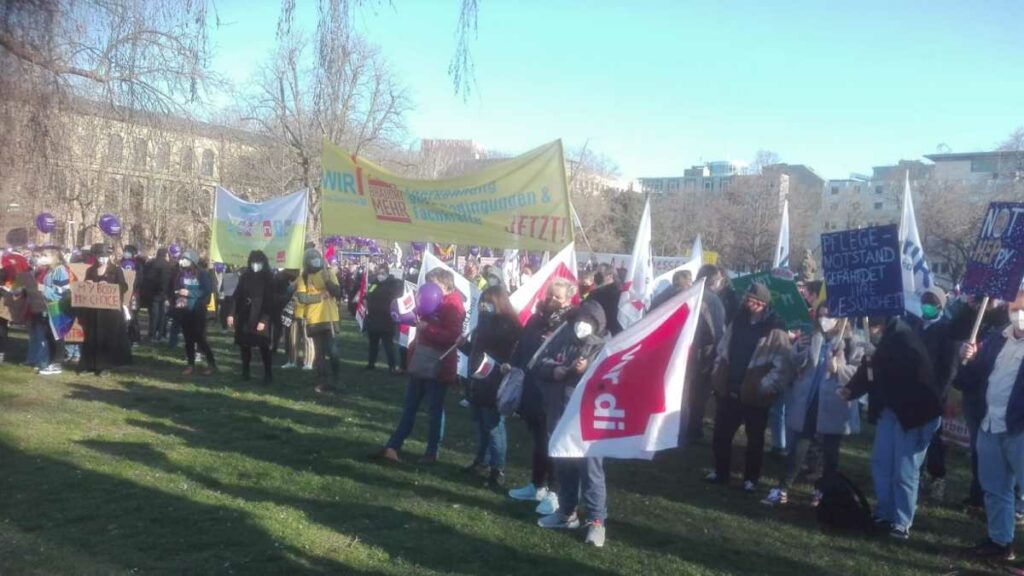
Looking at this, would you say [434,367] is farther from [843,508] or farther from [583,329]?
[843,508]

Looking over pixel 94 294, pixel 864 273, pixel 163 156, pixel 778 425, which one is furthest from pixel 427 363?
pixel 163 156

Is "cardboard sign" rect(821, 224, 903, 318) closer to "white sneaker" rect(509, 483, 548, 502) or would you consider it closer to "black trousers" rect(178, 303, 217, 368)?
"white sneaker" rect(509, 483, 548, 502)

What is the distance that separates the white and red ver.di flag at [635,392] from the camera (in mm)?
6270

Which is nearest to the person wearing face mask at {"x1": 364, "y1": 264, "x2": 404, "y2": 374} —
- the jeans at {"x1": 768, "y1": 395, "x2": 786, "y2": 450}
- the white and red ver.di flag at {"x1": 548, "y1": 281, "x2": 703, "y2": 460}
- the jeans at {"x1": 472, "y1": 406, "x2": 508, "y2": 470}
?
the jeans at {"x1": 768, "y1": 395, "x2": 786, "y2": 450}

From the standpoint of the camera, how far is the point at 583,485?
267 inches

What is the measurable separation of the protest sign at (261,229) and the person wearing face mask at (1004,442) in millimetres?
9493

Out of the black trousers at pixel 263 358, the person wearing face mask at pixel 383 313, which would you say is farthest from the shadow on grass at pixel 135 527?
the person wearing face mask at pixel 383 313

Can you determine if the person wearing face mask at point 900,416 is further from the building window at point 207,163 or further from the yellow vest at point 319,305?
the building window at point 207,163

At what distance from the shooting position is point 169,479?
7820 mm

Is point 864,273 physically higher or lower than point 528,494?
higher

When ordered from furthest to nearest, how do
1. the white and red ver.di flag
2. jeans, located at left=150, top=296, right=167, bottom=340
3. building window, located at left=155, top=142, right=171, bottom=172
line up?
jeans, located at left=150, top=296, right=167, bottom=340, building window, located at left=155, top=142, right=171, bottom=172, the white and red ver.di flag

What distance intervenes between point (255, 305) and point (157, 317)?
6210 mm

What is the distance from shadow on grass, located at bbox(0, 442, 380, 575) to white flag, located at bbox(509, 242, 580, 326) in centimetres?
373

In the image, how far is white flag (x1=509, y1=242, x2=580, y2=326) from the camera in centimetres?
963
